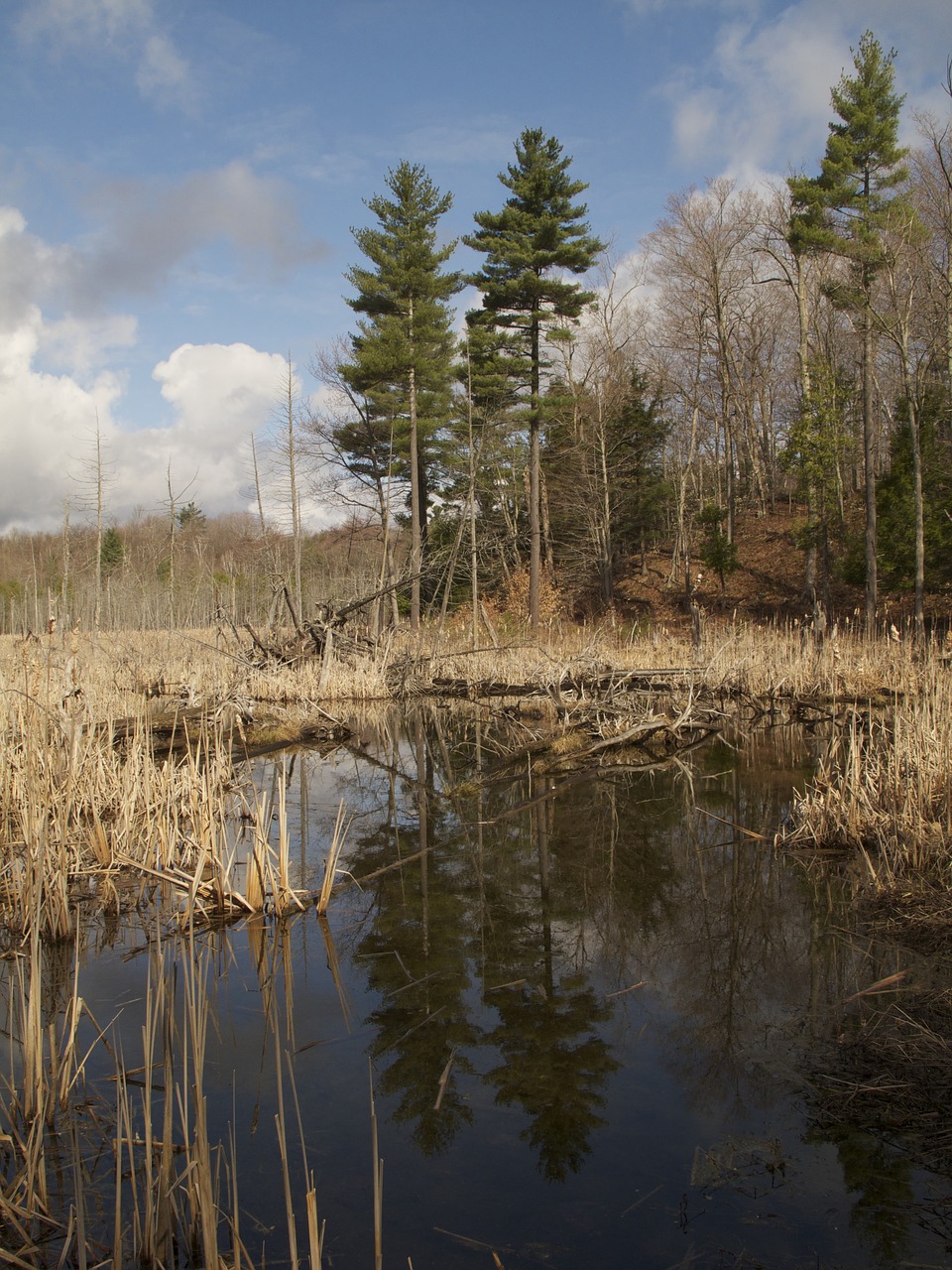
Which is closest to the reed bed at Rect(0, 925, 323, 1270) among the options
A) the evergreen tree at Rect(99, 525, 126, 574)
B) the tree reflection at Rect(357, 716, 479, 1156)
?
the tree reflection at Rect(357, 716, 479, 1156)

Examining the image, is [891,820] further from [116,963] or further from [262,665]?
[262,665]

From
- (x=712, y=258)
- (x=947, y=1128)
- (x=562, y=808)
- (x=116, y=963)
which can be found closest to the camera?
(x=947, y=1128)

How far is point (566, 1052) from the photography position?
124 inches

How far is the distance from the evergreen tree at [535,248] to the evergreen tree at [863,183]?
5400 millimetres

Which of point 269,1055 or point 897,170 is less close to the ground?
point 897,170

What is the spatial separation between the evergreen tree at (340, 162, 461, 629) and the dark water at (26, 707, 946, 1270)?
18.4 metres

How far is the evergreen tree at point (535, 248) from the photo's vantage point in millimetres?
21641

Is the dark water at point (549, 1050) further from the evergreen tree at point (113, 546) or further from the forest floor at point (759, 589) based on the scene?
the evergreen tree at point (113, 546)

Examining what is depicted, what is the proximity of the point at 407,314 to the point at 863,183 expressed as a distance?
1158 cm

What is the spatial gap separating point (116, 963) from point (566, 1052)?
2.15 m

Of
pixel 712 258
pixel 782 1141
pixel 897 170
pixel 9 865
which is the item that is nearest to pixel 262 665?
pixel 9 865

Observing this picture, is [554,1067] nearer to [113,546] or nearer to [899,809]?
[899,809]

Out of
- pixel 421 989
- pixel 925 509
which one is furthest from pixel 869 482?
pixel 421 989

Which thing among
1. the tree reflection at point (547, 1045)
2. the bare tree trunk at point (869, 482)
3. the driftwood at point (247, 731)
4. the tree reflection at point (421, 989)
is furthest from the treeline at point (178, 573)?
the bare tree trunk at point (869, 482)
